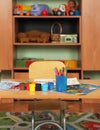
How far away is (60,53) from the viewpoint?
4.42 m

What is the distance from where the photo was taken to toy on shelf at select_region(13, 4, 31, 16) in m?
4.02

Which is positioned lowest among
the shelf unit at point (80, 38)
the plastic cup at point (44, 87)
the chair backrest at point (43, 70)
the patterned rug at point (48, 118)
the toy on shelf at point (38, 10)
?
the patterned rug at point (48, 118)

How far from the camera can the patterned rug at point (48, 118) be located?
289 centimetres

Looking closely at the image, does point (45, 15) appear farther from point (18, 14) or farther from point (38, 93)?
point (38, 93)

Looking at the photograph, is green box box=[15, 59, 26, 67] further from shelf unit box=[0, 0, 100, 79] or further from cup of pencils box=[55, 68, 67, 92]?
cup of pencils box=[55, 68, 67, 92]

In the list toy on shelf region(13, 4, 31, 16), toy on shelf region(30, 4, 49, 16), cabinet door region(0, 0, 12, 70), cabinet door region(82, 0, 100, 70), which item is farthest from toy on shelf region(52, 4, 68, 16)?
cabinet door region(0, 0, 12, 70)

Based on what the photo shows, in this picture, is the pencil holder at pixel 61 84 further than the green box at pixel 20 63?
No

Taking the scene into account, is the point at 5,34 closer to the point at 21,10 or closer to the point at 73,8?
the point at 21,10

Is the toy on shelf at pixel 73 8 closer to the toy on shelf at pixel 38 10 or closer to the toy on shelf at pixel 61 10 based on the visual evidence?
the toy on shelf at pixel 61 10

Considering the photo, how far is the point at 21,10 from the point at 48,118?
1642 mm

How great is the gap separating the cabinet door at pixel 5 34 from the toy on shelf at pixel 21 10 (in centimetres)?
11

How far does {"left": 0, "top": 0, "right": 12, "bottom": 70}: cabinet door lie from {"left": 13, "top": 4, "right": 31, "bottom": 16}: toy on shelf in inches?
4.1

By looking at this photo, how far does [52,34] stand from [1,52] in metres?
0.77

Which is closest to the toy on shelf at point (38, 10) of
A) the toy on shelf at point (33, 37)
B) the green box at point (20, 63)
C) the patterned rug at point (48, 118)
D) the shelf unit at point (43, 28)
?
the shelf unit at point (43, 28)
